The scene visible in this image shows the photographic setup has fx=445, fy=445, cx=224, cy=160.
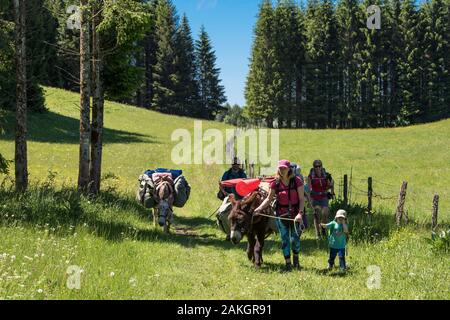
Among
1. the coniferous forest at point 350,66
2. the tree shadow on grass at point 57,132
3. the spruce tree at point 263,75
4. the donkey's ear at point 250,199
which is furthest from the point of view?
the spruce tree at point 263,75

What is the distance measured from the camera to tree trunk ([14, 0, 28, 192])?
43.7 feet

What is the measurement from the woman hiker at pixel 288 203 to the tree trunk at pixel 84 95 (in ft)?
23.5

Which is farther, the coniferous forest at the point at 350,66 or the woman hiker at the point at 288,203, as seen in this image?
the coniferous forest at the point at 350,66

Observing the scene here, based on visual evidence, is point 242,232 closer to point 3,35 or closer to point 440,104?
point 3,35

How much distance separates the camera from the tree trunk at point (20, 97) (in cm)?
1331

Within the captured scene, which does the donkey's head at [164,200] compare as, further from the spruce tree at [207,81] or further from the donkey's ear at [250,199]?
the spruce tree at [207,81]

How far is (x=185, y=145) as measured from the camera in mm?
50219

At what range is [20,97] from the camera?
13.3m

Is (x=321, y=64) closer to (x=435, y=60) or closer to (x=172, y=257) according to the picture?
(x=435, y=60)

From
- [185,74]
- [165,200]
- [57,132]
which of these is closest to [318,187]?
[165,200]

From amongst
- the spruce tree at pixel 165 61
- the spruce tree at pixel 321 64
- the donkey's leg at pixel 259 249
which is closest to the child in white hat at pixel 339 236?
the donkey's leg at pixel 259 249

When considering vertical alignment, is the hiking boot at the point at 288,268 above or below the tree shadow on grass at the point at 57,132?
below

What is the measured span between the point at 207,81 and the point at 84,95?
252 feet
